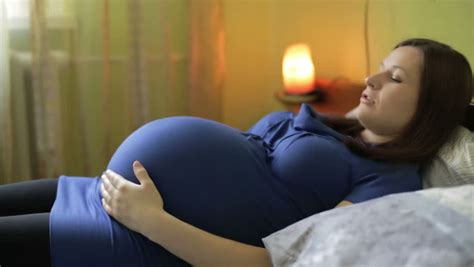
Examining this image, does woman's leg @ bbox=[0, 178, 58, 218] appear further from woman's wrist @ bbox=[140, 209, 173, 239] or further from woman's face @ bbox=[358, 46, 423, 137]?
woman's face @ bbox=[358, 46, 423, 137]

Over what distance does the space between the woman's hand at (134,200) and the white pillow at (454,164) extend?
0.59 meters

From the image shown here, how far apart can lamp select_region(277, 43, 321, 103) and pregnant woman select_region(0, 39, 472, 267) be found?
0.61 m

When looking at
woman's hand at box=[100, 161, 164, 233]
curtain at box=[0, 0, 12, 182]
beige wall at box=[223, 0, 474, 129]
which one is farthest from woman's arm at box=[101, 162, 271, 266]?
beige wall at box=[223, 0, 474, 129]

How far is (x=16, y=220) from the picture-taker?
1.02 metres

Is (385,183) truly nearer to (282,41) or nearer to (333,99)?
(333,99)

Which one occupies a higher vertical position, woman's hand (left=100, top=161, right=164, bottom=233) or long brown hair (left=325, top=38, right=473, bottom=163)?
long brown hair (left=325, top=38, right=473, bottom=163)

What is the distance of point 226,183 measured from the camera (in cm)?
110

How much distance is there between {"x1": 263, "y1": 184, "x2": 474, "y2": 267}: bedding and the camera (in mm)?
706

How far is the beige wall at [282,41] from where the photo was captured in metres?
1.91

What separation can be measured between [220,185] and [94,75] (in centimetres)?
87

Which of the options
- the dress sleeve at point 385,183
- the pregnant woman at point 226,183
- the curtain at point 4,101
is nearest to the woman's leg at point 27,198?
the pregnant woman at point 226,183

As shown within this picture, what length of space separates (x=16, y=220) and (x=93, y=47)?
0.86 m

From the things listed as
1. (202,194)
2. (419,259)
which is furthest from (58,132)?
(419,259)

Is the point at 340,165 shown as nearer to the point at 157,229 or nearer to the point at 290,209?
the point at 290,209
